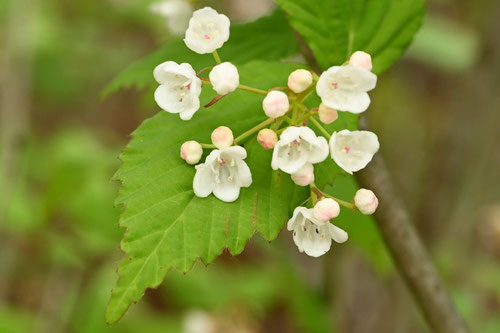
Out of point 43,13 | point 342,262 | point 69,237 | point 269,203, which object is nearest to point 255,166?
point 269,203

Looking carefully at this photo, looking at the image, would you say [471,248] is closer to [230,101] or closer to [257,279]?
[257,279]

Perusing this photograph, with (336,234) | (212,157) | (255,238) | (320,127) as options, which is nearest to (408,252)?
(336,234)

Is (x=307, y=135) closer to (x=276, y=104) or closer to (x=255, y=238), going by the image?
(x=276, y=104)

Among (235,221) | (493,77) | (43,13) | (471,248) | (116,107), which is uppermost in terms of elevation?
(235,221)

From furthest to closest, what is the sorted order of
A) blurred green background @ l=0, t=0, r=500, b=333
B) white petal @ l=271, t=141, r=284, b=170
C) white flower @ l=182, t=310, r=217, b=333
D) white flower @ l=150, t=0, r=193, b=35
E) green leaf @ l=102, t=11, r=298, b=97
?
white flower @ l=182, t=310, r=217, b=333 < blurred green background @ l=0, t=0, r=500, b=333 < white flower @ l=150, t=0, r=193, b=35 < green leaf @ l=102, t=11, r=298, b=97 < white petal @ l=271, t=141, r=284, b=170

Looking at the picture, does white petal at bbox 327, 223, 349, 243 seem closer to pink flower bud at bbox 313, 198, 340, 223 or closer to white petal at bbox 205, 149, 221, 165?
pink flower bud at bbox 313, 198, 340, 223

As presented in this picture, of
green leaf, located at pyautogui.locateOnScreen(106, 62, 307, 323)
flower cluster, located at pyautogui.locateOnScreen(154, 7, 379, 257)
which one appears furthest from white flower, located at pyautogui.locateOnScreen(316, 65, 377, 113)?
green leaf, located at pyautogui.locateOnScreen(106, 62, 307, 323)

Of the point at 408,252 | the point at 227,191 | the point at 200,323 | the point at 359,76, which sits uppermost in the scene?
the point at 359,76
